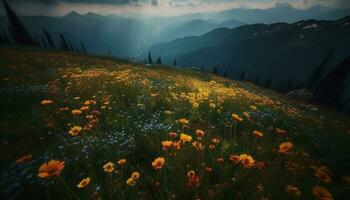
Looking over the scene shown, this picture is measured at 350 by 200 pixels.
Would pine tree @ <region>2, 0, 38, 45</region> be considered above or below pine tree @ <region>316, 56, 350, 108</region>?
above

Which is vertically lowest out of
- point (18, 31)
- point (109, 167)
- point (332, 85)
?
point (332, 85)

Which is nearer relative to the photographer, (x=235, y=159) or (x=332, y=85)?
(x=235, y=159)

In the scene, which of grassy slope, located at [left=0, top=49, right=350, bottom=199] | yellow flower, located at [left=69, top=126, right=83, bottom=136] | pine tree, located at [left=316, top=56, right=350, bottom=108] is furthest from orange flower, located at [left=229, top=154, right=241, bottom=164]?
pine tree, located at [left=316, top=56, right=350, bottom=108]

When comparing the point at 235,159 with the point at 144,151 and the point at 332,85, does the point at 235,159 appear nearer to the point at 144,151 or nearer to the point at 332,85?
the point at 144,151

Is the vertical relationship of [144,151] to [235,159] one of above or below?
below

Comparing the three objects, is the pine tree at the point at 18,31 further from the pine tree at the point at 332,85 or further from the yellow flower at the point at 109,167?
the pine tree at the point at 332,85

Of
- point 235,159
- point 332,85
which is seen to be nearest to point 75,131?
point 235,159

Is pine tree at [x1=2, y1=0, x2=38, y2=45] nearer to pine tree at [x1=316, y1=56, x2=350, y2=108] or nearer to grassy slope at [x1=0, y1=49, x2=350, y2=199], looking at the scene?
grassy slope at [x1=0, y1=49, x2=350, y2=199]

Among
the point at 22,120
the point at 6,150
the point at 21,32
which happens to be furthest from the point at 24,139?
the point at 21,32

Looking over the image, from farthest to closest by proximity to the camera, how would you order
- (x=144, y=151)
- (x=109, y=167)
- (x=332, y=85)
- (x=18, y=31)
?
(x=18, y=31) → (x=332, y=85) → (x=144, y=151) → (x=109, y=167)

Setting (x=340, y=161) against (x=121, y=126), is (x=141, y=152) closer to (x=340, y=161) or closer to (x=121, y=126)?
(x=121, y=126)

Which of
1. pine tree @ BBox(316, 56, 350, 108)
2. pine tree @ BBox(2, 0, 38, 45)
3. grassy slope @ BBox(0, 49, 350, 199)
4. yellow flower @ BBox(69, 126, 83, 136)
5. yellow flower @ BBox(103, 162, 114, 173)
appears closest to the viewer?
yellow flower @ BBox(103, 162, 114, 173)

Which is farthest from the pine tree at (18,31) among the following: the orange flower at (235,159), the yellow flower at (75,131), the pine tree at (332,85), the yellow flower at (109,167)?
the pine tree at (332,85)

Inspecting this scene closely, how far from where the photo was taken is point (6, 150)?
4.31m
